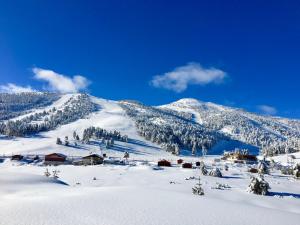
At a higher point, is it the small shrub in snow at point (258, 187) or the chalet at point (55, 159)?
the chalet at point (55, 159)

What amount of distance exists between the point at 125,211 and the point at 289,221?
8.81 m

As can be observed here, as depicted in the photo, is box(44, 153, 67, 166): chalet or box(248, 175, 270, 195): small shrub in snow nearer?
box(248, 175, 270, 195): small shrub in snow

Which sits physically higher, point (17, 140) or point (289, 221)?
point (17, 140)

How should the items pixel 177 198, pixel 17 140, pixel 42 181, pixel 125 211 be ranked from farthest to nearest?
pixel 17 140, pixel 42 181, pixel 177 198, pixel 125 211

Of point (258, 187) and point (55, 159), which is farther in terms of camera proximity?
point (55, 159)

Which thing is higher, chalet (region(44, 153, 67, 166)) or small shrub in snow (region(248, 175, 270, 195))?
chalet (region(44, 153, 67, 166))

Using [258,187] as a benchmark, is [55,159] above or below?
above

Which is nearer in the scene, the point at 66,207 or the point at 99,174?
the point at 66,207

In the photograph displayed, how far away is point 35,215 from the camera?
52.3 feet

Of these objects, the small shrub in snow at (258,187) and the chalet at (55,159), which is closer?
the small shrub in snow at (258,187)

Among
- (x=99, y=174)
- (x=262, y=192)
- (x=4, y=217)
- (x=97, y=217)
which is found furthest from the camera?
(x=99, y=174)

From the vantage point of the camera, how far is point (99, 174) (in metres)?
71.0

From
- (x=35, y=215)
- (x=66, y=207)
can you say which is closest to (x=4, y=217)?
(x=35, y=215)

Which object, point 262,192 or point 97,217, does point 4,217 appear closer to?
point 97,217
